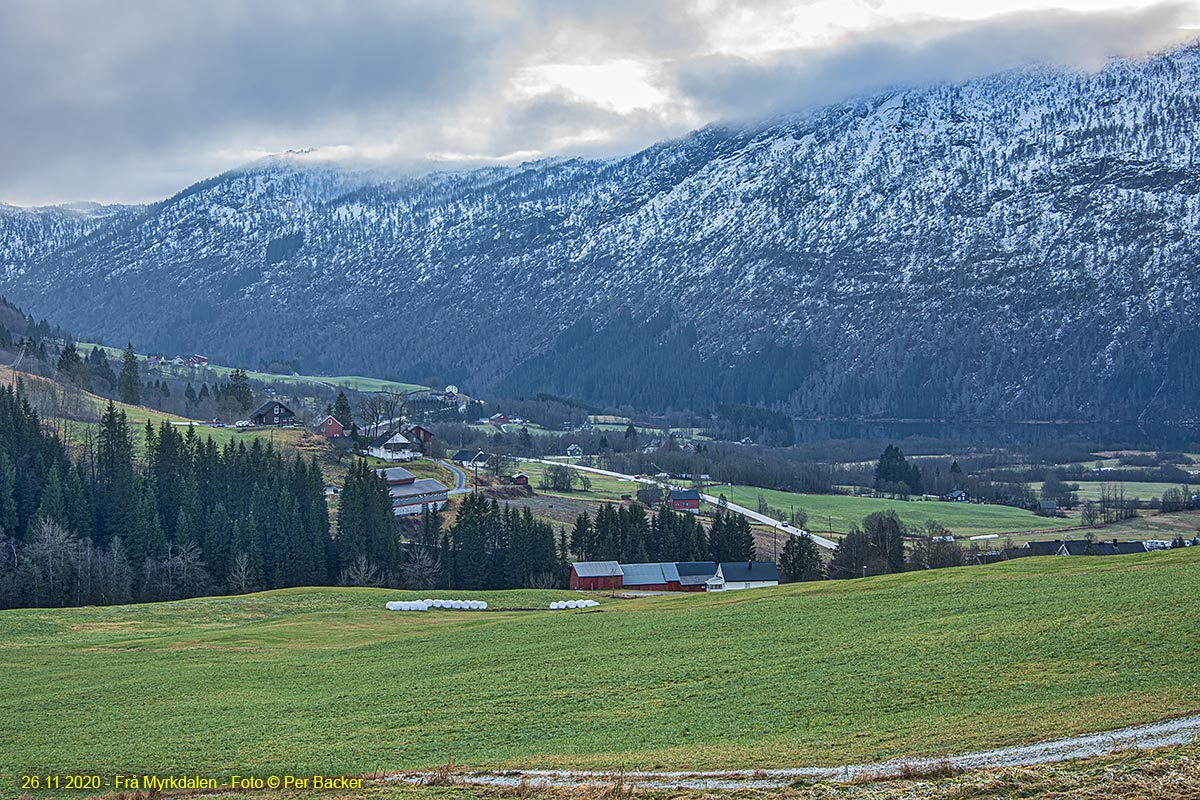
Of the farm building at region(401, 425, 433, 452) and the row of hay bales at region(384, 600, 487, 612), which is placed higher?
the farm building at region(401, 425, 433, 452)

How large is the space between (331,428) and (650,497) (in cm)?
4808

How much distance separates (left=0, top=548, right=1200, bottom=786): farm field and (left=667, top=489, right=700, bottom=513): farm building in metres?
80.7

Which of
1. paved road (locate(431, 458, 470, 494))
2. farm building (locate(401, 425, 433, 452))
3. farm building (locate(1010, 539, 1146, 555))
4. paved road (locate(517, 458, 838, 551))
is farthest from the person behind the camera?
farm building (locate(401, 425, 433, 452))

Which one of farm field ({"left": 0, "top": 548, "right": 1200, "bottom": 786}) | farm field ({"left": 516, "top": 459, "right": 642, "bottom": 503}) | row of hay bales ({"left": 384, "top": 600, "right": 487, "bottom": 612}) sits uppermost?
farm field ({"left": 516, "top": 459, "right": 642, "bottom": 503})

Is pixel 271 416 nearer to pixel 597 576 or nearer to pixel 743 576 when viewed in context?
pixel 597 576

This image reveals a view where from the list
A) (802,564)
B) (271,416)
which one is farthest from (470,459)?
(802,564)

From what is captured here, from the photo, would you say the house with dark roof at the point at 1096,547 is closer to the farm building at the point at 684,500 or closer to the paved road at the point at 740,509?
the paved road at the point at 740,509

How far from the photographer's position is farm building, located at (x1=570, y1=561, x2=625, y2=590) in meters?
94.9

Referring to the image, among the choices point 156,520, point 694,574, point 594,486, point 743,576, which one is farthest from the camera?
point 594,486

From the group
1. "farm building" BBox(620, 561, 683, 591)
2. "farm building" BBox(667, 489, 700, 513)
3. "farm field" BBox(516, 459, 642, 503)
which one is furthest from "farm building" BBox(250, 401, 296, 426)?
"farm building" BBox(620, 561, 683, 591)

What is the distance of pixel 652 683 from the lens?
131 ft

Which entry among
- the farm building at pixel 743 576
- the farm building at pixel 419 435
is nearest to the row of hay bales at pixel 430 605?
the farm building at pixel 743 576

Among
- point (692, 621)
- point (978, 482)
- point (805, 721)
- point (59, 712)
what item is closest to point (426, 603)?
point (692, 621)

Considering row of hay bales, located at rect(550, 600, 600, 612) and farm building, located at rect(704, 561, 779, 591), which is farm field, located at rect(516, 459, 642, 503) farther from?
row of hay bales, located at rect(550, 600, 600, 612)
